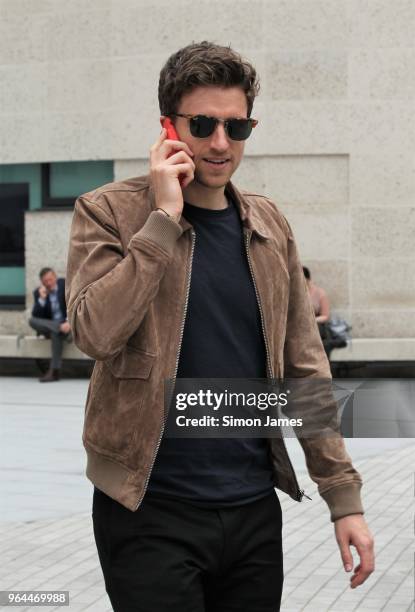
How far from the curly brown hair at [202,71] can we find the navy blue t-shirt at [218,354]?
0.92 ft

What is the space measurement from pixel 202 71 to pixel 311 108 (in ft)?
48.3

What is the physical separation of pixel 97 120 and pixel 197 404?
51.3ft

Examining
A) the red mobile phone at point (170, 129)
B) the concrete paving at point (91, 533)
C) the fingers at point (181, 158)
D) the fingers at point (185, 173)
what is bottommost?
the concrete paving at point (91, 533)

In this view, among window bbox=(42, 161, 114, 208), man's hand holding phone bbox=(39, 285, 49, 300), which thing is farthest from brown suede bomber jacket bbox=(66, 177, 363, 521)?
window bbox=(42, 161, 114, 208)

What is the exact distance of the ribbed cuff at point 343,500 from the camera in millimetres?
2812

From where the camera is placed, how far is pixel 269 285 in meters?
2.74

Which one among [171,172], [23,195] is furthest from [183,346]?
[23,195]

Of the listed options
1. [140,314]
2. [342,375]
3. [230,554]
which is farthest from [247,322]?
[342,375]

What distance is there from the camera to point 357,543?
2.77 m

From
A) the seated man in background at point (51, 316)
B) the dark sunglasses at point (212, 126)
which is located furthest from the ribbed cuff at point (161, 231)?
the seated man in background at point (51, 316)

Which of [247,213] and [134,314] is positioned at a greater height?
Answer: [247,213]

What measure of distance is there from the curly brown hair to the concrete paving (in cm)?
341

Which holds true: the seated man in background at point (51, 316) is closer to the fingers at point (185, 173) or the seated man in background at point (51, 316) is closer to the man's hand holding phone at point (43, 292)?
the man's hand holding phone at point (43, 292)

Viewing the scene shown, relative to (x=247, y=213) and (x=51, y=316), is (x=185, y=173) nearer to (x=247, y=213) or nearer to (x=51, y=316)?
(x=247, y=213)
